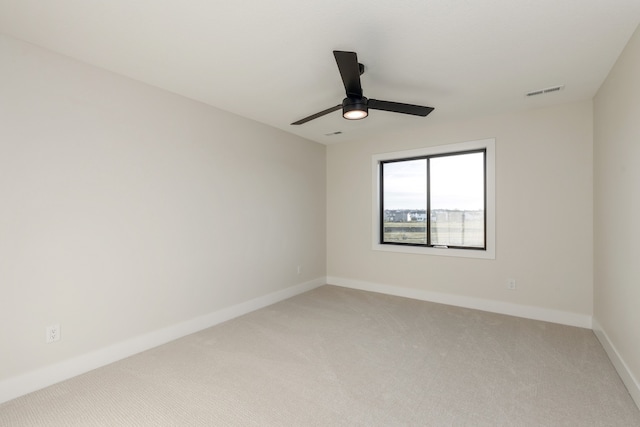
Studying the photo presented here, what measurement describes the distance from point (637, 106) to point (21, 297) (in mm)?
4544

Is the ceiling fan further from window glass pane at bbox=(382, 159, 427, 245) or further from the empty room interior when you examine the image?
window glass pane at bbox=(382, 159, 427, 245)

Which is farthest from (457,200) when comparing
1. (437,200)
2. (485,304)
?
(485,304)

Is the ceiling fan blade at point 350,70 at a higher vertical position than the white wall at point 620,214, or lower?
higher

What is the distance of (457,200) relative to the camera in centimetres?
432

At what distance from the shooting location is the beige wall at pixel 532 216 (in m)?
3.39

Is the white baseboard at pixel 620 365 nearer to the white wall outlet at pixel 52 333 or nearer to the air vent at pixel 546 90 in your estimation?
the air vent at pixel 546 90

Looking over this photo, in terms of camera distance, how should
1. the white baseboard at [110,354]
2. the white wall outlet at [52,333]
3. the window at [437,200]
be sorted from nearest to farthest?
the white baseboard at [110,354] → the white wall outlet at [52,333] → the window at [437,200]

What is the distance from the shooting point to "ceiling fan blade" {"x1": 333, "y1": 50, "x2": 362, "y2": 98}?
190cm

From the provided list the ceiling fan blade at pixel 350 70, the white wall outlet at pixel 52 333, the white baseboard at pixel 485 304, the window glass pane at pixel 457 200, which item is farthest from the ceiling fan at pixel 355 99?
the white wall outlet at pixel 52 333

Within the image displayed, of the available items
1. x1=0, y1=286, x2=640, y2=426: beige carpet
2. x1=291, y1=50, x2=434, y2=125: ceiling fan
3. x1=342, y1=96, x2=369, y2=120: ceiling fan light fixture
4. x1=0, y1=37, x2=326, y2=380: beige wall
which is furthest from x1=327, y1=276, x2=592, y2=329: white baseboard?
x1=342, y1=96, x2=369, y2=120: ceiling fan light fixture

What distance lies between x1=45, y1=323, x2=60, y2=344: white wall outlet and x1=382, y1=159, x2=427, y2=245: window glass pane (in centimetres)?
408

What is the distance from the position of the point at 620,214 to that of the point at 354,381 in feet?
8.19

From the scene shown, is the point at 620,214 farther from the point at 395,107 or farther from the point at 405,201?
the point at 405,201

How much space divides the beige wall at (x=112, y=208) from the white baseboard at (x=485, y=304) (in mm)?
1795
